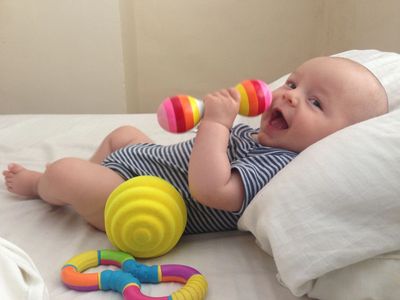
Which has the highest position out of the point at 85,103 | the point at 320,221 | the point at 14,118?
the point at 320,221

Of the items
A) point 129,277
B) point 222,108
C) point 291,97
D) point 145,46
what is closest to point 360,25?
point 145,46

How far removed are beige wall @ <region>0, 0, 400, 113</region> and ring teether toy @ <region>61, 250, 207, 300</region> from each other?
56.6 inches

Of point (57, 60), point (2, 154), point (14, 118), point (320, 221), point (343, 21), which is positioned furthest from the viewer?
point (57, 60)

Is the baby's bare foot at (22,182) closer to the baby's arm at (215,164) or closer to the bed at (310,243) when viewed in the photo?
the bed at (310,243)

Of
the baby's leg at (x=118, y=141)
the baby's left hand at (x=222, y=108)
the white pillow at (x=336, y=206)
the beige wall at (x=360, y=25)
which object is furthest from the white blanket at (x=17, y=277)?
the beige wall at (x=360, y=25)

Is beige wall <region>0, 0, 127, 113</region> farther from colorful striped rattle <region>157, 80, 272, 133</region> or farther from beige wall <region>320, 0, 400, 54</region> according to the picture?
colorful striped rattle <region>157, 80, 272, 133</region>

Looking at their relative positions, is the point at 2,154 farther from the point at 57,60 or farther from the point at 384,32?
the point at 384,32

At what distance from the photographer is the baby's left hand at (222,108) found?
771 mm

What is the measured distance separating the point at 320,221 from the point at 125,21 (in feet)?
5.67

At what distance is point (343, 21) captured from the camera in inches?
75.0

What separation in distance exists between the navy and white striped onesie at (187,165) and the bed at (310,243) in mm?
45

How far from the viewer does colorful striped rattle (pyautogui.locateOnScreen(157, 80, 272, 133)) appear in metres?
0.75

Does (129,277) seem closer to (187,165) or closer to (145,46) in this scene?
(187,165)

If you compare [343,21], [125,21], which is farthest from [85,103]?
[343,21]
